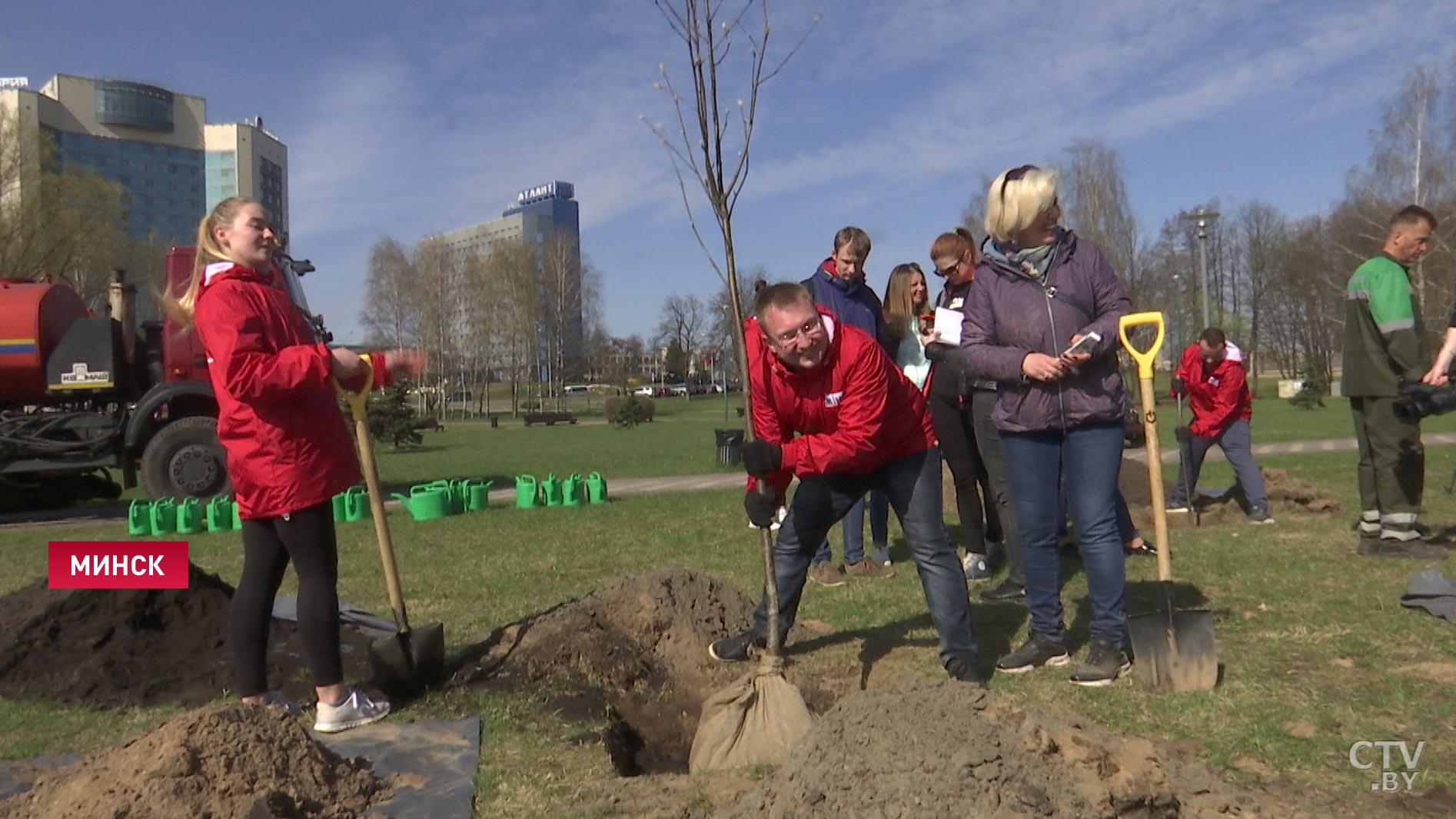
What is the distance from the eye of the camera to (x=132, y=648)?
14.4ft

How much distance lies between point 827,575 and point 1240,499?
13.6 feet

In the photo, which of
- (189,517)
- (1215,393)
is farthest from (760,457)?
(189,517)

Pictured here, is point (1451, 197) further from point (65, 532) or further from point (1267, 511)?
point (65, 532)

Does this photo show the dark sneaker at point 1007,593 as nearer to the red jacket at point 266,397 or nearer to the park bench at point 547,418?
the red jacket at point 266,397

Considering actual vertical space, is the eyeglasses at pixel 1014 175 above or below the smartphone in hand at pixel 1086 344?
above

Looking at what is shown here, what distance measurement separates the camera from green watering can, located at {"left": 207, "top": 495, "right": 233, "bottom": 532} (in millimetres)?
9773

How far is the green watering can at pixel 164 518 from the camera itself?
31.6ft

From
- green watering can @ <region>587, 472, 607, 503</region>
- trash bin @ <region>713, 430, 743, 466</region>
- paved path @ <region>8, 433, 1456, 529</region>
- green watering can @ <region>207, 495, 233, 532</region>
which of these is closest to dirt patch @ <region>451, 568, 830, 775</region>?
green watering can @ <region>587, 472, 607, 503</region>

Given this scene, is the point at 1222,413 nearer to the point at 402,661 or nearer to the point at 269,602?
the point at 402,661

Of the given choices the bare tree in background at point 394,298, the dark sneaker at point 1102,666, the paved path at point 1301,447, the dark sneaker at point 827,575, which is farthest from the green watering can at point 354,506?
the bare tree in background at point 394,298

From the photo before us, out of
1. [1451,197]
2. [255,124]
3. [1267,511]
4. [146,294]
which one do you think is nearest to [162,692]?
[1267,511]

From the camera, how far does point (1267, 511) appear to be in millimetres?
7746

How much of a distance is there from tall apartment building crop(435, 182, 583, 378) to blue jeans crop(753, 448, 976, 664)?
2187 inches

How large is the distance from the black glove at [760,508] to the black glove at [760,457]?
3.0 inches
